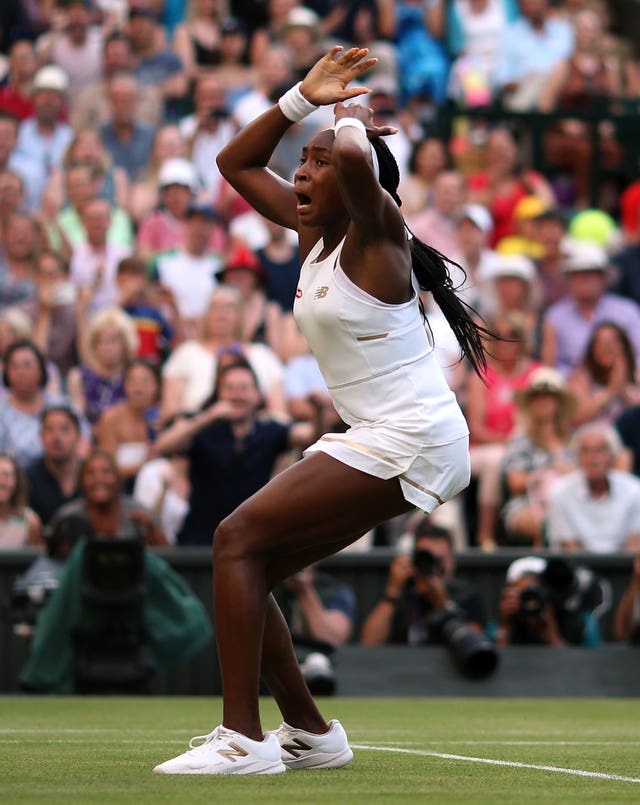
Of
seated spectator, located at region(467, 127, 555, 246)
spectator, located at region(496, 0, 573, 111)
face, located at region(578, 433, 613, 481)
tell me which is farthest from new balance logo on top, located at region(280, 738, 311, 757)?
spectator, located at region(496, 0, 573, 111)

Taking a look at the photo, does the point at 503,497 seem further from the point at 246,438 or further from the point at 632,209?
the point at 632,209

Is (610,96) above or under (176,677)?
above

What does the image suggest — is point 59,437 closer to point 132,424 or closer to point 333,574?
point 132,424

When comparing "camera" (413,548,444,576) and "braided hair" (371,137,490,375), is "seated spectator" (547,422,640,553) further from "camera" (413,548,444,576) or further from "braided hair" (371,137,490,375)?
"braided hair" (371,137,490,375)

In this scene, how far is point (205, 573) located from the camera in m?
11.2

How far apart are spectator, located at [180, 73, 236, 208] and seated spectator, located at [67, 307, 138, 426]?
3.14 m

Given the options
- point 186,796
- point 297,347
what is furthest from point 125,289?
point 186,796

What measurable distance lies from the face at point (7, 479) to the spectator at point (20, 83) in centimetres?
529

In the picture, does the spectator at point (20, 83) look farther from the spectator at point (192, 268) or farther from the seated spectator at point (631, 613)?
the seated spectator at point (631, 613)

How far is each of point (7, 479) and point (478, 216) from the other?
5.53 m

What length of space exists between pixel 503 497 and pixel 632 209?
16.6ft

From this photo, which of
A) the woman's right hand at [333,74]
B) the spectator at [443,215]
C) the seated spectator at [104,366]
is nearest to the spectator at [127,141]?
the spectator at [443,215]

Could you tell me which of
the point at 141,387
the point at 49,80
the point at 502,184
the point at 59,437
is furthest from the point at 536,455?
the point at 49,80

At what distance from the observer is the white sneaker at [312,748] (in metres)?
5.74
